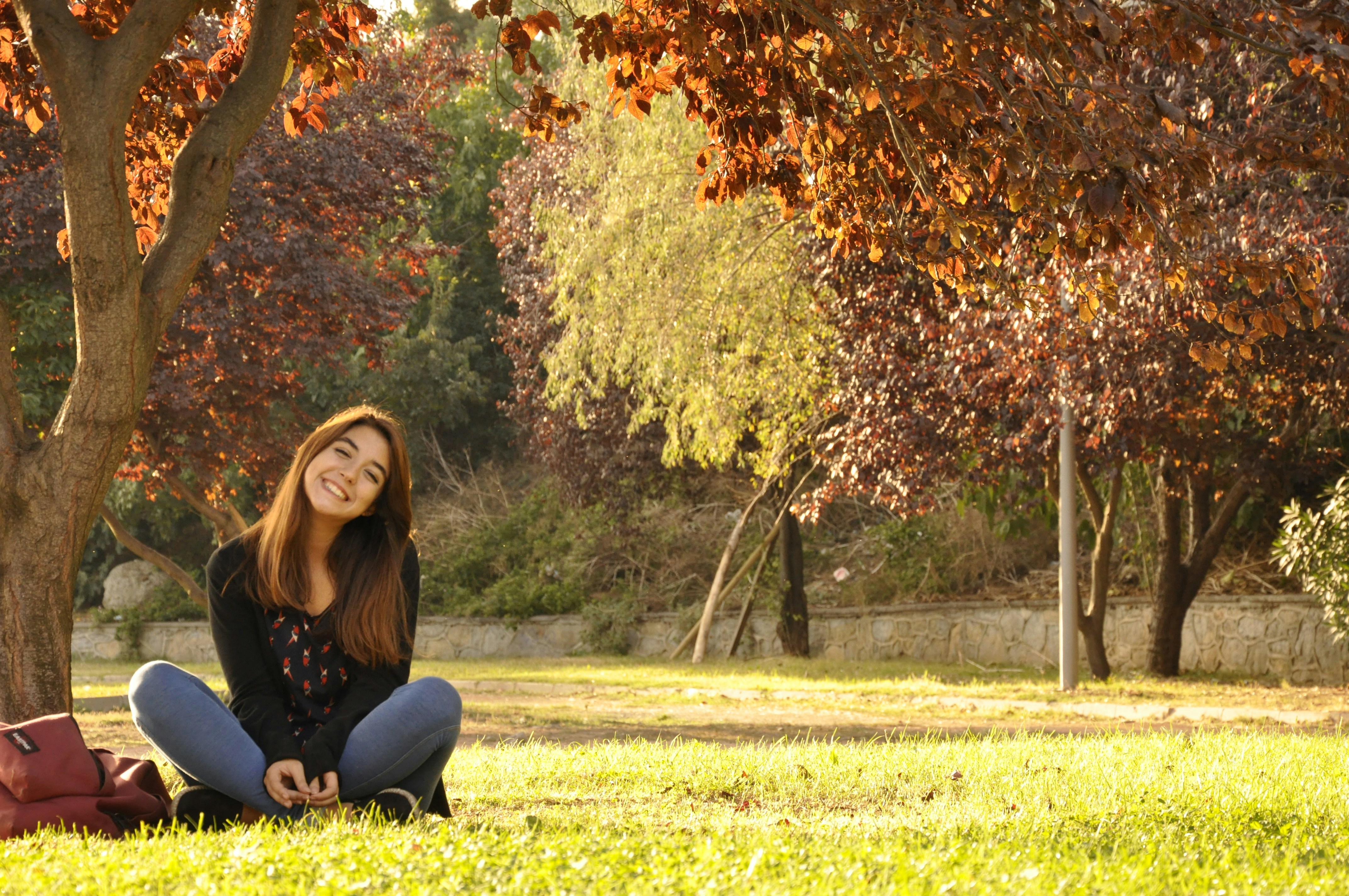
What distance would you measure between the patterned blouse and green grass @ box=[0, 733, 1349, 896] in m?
0.52

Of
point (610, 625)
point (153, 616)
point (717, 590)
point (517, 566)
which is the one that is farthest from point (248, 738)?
point (153, 616)

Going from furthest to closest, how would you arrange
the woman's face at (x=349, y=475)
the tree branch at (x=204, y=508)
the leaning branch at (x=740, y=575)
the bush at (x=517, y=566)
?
the bush at (x=517, y=566) < the leaning branch at (x=740, y=575) < the tree branch at (x=204, y=508) < the woman's face at (x=349, y=475)

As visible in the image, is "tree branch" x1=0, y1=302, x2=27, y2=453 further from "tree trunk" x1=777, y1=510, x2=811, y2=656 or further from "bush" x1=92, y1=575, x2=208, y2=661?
"bush" x1=92, y1=575, x2=208, y2=661

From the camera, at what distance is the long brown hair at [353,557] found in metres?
4.20

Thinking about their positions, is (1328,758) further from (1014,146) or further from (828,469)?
(828,469)

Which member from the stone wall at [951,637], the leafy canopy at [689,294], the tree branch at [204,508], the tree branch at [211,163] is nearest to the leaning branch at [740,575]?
the stone wall at [951,637]

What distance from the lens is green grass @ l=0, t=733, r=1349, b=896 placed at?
2979mm

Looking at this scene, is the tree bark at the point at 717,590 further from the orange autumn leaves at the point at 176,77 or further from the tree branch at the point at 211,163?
the tree branch at the point at 211,163

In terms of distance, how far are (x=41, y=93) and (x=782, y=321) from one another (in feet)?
32.0

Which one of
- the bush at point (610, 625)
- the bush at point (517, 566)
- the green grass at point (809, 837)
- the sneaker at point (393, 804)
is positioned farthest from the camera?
the bush at point (517, 566)

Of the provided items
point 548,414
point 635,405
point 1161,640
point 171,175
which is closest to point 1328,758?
point 171,175

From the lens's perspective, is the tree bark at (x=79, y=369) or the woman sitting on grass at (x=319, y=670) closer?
the woman sitting on grass at (x=319, y=670)

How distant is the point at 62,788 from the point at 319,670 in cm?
82

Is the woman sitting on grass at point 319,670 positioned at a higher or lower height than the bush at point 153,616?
higher
